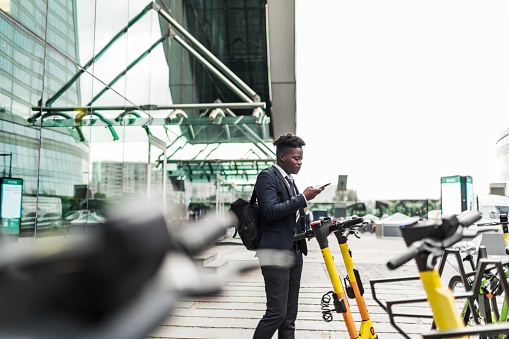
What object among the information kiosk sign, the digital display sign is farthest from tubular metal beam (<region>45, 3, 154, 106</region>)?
the digital display sign

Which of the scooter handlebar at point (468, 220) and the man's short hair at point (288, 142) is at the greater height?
the man's short hair at point (288, 142)

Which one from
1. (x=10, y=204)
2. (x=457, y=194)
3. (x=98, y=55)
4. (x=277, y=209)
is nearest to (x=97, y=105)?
(x=98, y=55)

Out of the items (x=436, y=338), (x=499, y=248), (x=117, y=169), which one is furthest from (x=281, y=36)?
(x=436, y=338)

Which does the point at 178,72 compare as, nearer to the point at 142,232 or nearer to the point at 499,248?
the point at 499,248

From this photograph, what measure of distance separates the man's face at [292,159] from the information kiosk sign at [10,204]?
2.78m

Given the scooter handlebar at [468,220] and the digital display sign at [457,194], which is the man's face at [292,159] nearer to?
the scooter handlebar at [468,220]

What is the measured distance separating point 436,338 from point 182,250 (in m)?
1.06

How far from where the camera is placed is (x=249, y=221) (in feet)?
10.8

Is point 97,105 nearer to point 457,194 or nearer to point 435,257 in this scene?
point 435,257

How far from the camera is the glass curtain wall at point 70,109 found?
4699 mm

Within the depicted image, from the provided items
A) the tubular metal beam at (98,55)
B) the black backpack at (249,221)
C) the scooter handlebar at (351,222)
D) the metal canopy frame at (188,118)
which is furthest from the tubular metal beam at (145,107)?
the scooter handlebar at (351,222)

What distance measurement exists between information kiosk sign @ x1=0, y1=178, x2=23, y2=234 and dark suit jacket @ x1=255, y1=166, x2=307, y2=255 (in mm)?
2629

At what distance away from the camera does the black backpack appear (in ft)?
10.6

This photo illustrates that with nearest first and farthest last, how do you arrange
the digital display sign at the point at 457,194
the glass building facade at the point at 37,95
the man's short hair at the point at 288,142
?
the man's short hair at the point at 288,142
the glass building facade at the point at 37,95
the digital display sign at the point at 457,194
